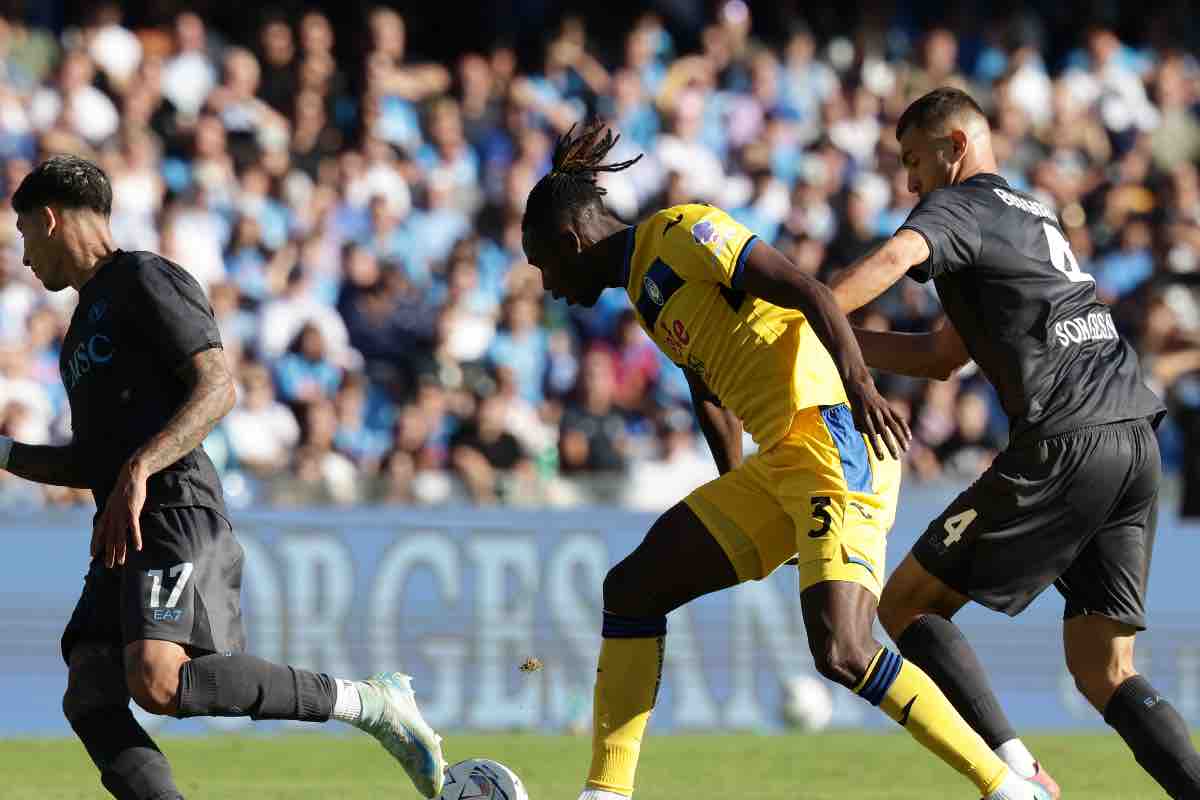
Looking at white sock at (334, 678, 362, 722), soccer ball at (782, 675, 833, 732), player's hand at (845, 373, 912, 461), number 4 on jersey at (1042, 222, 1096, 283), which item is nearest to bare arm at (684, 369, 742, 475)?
player's hand at (845, 373, 912, 461)

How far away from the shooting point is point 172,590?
649 centimetres

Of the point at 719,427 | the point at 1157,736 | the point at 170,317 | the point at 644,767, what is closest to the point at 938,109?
the point at 719,427

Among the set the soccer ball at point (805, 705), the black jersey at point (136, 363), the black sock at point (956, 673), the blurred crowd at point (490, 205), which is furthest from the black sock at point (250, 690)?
the soccer ball at point (805, 705)

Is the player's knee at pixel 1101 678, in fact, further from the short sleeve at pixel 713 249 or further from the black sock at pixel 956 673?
the short sleeve at pixel 713 249

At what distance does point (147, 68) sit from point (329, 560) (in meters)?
5.32

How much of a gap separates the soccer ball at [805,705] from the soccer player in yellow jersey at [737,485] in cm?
622

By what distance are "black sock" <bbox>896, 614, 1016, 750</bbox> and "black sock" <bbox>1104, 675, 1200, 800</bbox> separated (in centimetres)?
44

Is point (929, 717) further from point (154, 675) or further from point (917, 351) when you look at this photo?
point (154, 675)

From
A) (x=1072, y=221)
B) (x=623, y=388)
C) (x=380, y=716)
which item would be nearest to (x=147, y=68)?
(x=623, y=388)

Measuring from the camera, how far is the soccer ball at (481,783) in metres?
7.21

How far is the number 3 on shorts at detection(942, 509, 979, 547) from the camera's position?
7.25 meters

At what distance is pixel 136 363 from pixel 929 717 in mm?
2850

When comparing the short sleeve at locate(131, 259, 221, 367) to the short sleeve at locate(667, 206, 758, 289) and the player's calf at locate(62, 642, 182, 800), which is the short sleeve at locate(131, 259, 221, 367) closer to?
the player's calf at locate(62, 642, 182, 800)

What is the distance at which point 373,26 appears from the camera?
58.5ft
